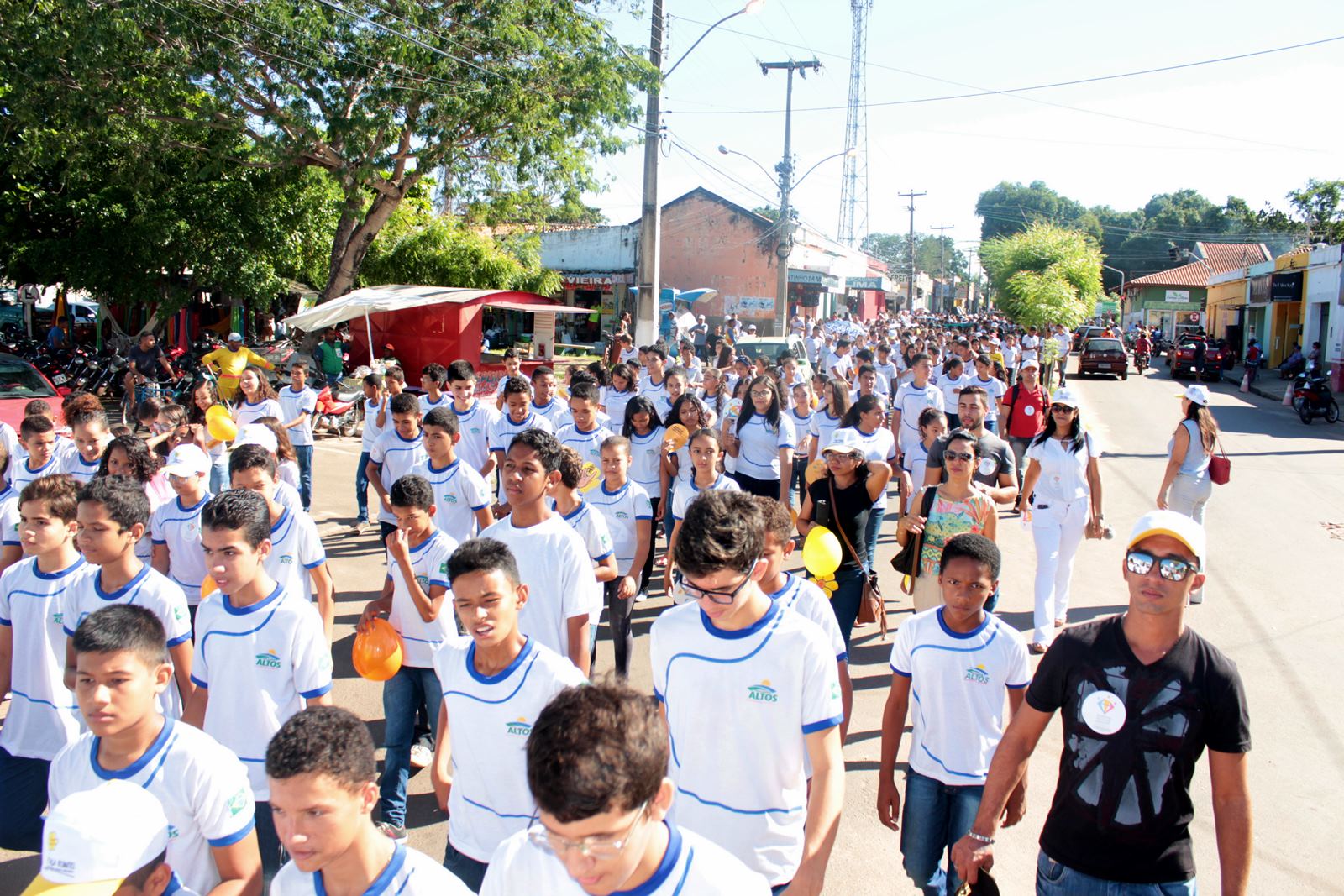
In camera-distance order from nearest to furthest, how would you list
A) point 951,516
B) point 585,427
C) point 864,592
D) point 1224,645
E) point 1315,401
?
point 951,516, point 864,592, point 1224,645, point 585,427, point 1315,401

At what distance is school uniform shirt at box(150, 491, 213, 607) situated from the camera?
209 inches

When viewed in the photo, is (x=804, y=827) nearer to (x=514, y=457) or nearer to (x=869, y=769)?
(x=514, y=457)

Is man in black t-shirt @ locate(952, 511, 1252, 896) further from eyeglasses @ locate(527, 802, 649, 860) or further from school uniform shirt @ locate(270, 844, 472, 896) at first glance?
school uniform shirt @ locate(270, 844, 472, 896)

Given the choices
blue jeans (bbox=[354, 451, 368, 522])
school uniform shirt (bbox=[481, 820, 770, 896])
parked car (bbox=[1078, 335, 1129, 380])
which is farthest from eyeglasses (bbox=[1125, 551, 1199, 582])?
parked car (bbox=[1078, 335, 1129, 380])

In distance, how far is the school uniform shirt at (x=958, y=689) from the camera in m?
3.53

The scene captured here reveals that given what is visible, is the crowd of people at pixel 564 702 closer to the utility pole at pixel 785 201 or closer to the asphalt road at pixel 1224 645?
the asphalt road at pixel 1224 645

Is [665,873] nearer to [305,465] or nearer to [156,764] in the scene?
[156,764]

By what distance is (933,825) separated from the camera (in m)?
3.58

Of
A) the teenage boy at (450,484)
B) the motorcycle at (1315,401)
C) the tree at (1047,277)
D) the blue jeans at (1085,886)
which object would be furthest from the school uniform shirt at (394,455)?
the tree at (1047,277)

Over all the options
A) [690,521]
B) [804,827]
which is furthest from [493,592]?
[804,827]

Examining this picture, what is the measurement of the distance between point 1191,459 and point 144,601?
7187 mm

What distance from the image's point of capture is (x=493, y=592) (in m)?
3.09

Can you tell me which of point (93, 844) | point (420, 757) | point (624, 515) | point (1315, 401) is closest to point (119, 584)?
point (420, 757)

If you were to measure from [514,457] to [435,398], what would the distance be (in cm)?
529
